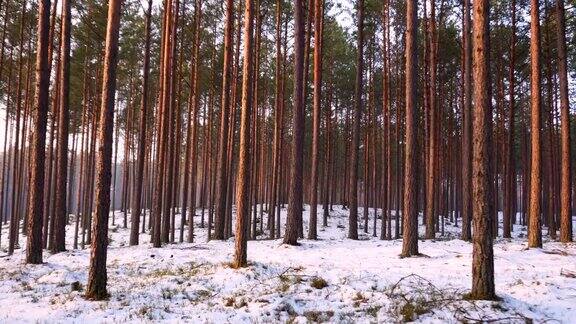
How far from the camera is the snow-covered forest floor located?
6727mm

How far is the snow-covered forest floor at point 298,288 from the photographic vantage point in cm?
673

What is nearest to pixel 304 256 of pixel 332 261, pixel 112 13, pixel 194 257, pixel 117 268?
pixel 332 261

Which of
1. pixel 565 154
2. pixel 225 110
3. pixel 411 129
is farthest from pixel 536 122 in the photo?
pixel 225 110

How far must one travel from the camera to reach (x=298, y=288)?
331 inches

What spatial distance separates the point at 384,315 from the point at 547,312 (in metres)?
2.68

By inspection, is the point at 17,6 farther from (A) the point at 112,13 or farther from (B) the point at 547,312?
(B) the point at 547,312

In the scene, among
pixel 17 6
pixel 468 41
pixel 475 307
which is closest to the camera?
pixel 475 307

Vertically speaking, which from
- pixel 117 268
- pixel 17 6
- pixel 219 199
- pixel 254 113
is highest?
pixel 17 6

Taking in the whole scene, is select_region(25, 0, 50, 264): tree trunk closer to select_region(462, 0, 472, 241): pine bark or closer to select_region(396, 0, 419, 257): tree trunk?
select_region(396, 0, 419, 257): tree trunk

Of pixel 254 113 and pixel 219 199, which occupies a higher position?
pixel 254 113

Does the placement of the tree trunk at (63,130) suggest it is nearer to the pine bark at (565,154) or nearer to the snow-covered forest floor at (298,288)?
the snow-covered forest floor at (298,288)

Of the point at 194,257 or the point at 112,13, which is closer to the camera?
the point at 112,13

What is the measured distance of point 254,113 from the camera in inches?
742

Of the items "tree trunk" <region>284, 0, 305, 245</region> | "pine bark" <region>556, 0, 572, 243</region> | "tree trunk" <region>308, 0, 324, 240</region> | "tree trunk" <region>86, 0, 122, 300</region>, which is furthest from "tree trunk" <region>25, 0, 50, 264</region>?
"pine bark" <region>556, 0, 572, 243</region>
